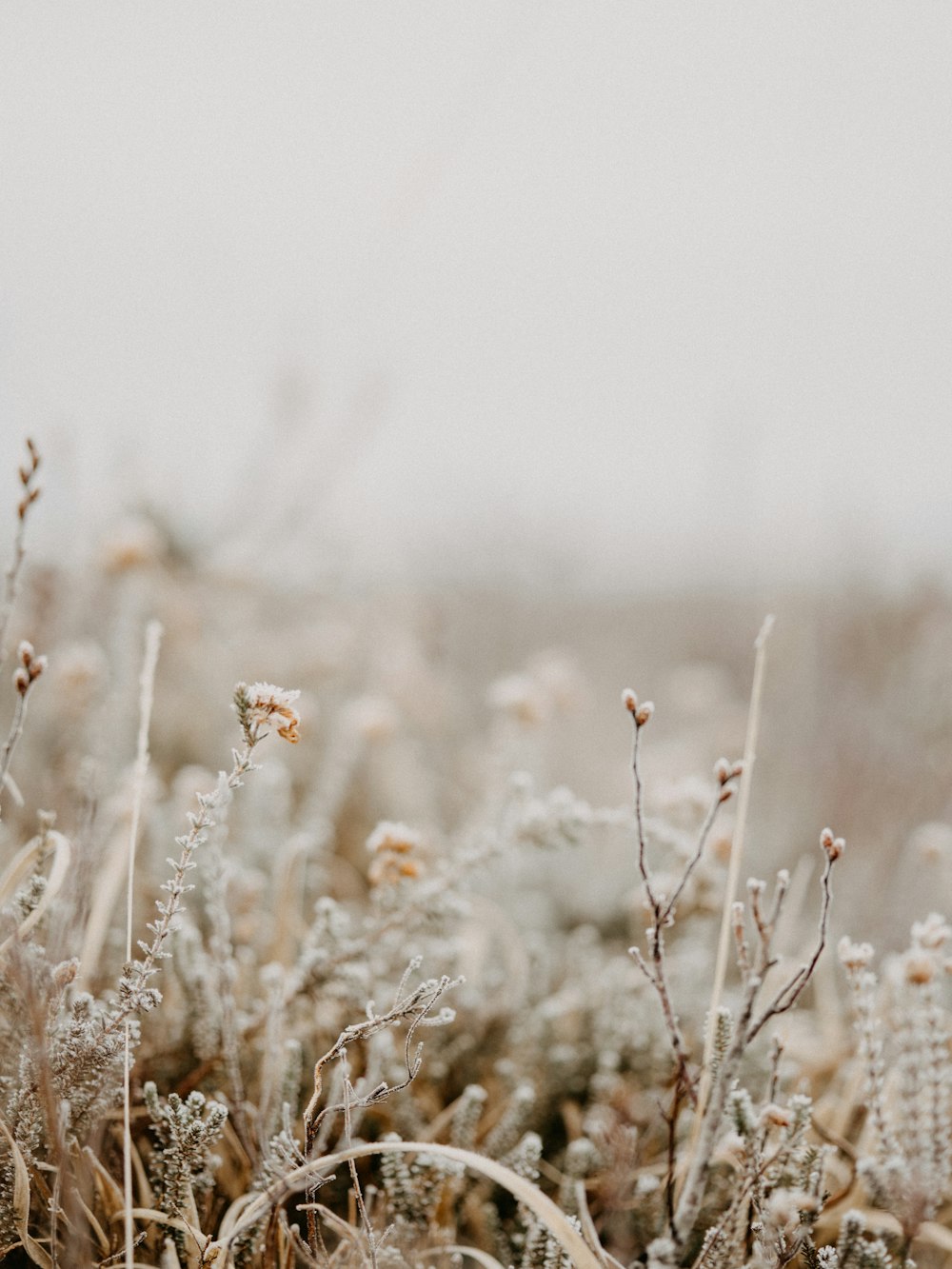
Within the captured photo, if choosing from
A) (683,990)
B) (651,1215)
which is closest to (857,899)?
(683,990)

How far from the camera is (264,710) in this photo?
818mm

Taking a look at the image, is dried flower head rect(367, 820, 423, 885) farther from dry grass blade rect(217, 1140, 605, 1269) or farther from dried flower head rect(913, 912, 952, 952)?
dried flower head rect(913, 912, 952, 952)

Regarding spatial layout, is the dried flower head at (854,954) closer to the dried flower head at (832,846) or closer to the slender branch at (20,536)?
the dried flower head at (832,846)

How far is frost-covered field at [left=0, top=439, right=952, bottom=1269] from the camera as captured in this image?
84cm

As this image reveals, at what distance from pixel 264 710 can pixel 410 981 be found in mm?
795

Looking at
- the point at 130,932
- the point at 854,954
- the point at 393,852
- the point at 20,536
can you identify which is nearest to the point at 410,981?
the point at 393,852

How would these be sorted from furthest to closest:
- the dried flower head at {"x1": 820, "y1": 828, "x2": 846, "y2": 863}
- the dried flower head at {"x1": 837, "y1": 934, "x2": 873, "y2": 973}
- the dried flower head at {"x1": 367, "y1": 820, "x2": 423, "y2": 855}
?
the dried flower head at {"x1": 367, "y1": 820, "x2": 423, "y2": 855} < the dried flower head at {"x1": 837, "y1": 934, "x2": 873, "y2": 973} < the dried flower head at {"x1": 820, "y1": 828, "x2": 846, "y2": 863}

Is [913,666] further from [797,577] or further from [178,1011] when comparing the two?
[178,1011]

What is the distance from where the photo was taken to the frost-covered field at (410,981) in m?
0.84

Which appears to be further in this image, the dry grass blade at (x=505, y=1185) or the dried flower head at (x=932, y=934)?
the dried flower head at (x=932, y=934)

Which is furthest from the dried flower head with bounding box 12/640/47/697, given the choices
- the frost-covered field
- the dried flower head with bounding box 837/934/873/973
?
the dried flower head with bounding box 837/934/873/973

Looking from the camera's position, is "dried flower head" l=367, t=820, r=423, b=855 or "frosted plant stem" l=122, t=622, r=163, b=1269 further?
"dried flower head" l=367, t=820, r=423, b=855

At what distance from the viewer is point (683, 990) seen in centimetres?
168

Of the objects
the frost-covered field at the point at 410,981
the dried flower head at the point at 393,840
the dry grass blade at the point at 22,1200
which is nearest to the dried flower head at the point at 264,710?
the frost-covered field at the point at 410,981
